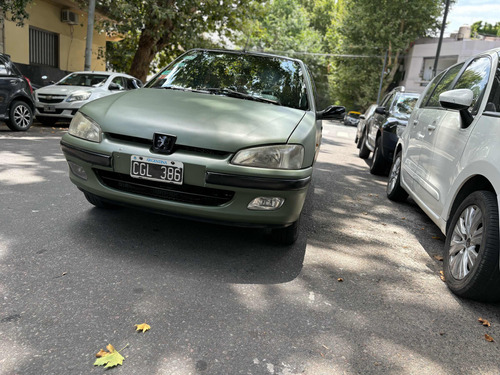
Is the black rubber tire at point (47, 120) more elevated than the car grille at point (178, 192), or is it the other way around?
the car grille at point (178, 192)

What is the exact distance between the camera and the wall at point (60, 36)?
14914 mm

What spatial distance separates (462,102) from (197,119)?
1.99 m

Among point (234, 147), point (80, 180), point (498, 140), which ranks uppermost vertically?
point (498, 140)

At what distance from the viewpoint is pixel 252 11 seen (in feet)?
55.2

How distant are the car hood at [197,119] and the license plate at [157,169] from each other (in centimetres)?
16

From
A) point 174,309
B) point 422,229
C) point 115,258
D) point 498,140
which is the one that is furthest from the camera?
point 422,229

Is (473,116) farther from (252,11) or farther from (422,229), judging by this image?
(252,11)

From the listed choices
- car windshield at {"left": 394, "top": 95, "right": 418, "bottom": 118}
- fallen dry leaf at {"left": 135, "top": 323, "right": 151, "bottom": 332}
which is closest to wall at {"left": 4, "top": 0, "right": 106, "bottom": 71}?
car windshield at {"left": 394, "top": 95, "right": 418, "bottom": 118}

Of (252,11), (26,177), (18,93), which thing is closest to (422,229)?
(26,177)

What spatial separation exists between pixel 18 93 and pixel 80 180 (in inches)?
274

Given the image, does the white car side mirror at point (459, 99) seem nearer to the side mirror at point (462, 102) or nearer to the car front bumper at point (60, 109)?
the side mirror at point (462, 102)

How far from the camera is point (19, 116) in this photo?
30.7 feet

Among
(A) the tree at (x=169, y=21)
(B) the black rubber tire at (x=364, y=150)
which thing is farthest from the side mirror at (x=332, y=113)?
(A) the tree at (x=169, y=21)

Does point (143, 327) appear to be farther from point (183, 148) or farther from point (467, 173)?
point (467, 173)
